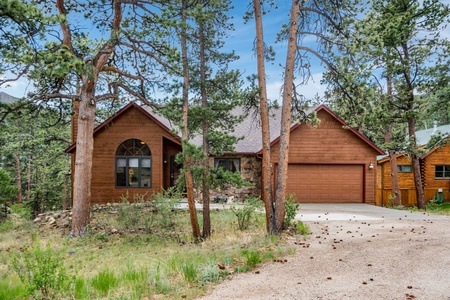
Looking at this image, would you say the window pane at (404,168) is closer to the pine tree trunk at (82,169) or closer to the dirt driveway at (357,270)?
the dirt driveway at (357,270)

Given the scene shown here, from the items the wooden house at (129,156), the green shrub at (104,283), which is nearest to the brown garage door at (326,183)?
the wooden house at (129,156)

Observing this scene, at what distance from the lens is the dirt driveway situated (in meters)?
4.57

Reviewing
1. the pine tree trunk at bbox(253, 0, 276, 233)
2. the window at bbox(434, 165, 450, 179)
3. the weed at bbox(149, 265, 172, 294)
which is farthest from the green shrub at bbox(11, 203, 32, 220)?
the window at bbox(434, 165, 450, 179)

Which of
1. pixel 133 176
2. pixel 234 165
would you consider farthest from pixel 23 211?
pixel 234 165

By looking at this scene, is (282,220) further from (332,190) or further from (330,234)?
(332,190)

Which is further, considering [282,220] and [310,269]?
[282,220]

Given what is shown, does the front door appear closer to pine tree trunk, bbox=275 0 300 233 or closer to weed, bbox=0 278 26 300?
pine tree trunk, bbox=275 0 300 233

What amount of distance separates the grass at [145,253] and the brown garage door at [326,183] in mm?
5595

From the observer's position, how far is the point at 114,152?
17.6m

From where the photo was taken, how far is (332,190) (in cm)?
1825

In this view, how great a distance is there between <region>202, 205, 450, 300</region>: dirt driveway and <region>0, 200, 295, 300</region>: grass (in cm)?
46

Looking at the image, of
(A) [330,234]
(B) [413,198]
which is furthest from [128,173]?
(B) [413,198]

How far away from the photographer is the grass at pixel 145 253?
4854 millimetres

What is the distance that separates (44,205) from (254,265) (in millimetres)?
23330
